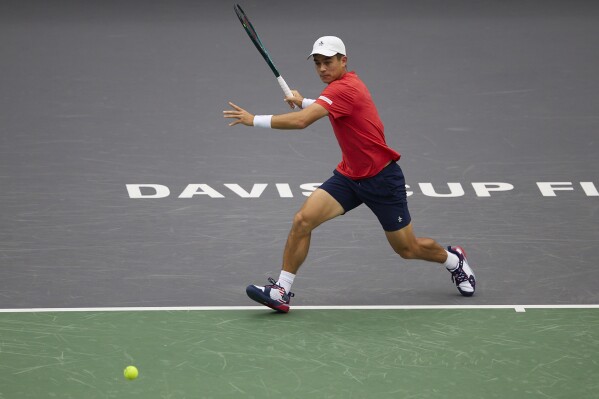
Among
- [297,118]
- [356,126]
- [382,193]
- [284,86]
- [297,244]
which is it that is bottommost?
[297,244]

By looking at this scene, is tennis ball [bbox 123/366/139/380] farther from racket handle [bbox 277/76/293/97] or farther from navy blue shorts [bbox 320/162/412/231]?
racket handle [bbox 277/76/293/97]

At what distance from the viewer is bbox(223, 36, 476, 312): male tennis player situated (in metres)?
9.58

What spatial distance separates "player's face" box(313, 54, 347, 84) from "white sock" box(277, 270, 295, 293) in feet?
4.88

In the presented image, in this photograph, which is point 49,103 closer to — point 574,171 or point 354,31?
point 354,31

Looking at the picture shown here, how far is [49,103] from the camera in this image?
15188 millimetres

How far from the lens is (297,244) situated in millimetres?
9711

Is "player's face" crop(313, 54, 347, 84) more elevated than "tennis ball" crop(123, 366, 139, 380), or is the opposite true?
A: "player's face" crop(313, 54, 347, 84)

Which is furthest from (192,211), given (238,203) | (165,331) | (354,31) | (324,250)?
(354,31)

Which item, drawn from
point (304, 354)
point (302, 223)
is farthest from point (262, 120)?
point (304, 354)

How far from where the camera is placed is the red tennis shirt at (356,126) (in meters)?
9.48

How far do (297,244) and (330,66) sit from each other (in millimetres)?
1352

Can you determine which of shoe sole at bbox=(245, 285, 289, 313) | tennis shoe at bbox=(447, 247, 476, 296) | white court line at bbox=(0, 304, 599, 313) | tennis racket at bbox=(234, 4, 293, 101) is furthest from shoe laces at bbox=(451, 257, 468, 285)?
tennis racket at bbox=(234, 4, 293, 101)

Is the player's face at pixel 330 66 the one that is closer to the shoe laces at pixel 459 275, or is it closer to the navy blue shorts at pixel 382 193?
the navy blue shorts at pixel 382 193

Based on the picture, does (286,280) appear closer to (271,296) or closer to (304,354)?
(271,296)
